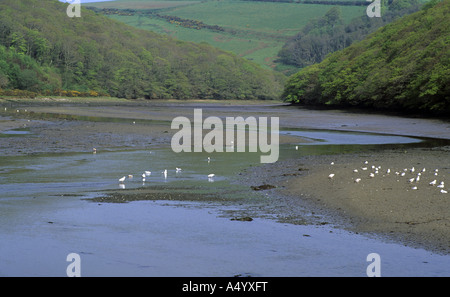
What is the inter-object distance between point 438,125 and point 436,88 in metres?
7.00

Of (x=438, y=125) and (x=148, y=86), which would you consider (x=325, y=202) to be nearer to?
(x=438, y=125)

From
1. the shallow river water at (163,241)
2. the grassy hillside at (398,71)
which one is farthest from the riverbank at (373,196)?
the grassy hillside at (398,71)

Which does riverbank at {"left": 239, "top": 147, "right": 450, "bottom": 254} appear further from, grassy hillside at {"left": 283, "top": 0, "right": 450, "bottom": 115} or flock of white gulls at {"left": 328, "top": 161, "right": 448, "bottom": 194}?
grassy hillside at {"left": 283, "top": 0, "right": 450, "bottom": 115}

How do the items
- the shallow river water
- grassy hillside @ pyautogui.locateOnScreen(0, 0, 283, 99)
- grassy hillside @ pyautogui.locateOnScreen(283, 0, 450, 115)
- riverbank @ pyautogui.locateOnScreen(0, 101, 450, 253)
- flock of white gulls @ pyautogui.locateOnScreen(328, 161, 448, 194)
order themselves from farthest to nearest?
grassy hillside @ pyautogui.locateOnScreen(0, 0, 283, 99), grassy hillside @ pyautogui.locateOnScreen(283, 0, 450, 115), flock of white gulls @ pyautogui.locateOnScreen(328, 161, 448, 194), riverbank @ pyautogui.locateOnScreen(0, 101, 450, 253), the shallow river water

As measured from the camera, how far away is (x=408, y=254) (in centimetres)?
1027

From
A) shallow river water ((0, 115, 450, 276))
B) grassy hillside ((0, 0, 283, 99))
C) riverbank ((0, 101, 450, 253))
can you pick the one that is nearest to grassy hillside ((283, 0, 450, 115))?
riverbank ((0, 101, 450, 253))

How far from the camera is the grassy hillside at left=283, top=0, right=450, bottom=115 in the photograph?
53000 mm

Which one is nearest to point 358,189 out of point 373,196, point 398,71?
point 373,196

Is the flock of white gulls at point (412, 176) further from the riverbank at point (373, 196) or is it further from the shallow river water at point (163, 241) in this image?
the shallow river water at point (163, 241)

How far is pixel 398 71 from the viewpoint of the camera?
208 feet

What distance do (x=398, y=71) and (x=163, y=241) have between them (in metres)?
56.4

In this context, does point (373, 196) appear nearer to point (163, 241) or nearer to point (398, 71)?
point (163, 241)

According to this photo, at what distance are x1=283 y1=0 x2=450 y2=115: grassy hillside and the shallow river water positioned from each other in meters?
40.4
